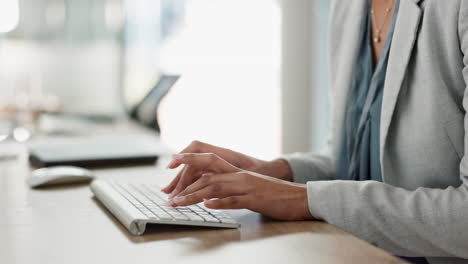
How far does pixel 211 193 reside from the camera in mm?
828

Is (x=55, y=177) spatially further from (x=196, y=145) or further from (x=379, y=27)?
(x=379, y=27)

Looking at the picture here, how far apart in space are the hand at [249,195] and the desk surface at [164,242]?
2 centimetres

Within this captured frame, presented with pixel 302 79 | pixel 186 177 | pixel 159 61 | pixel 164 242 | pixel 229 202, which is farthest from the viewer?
pixel 159 61

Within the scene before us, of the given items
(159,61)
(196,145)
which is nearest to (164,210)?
(196,145)

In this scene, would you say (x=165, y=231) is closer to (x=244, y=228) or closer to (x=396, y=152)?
(x=244, y=228)

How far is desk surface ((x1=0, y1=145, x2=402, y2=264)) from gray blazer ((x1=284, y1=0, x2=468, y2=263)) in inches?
2.7

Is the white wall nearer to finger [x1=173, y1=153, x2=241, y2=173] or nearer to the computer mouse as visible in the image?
the computer mouse

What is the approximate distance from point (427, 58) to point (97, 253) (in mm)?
625

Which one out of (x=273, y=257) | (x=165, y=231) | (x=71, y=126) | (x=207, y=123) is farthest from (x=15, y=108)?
(x=207, y=123)

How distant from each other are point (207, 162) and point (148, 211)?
0.45 ft

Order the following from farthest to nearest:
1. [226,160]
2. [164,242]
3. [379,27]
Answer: [379,27] → [226,160] → [164,242]

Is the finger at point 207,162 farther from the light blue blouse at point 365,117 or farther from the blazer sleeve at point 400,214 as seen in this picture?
the light blue blouse at point 365,117

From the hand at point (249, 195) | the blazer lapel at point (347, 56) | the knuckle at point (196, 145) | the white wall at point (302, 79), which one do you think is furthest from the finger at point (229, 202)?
the white wall at point (302, 79)

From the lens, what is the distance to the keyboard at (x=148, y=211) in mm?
770
